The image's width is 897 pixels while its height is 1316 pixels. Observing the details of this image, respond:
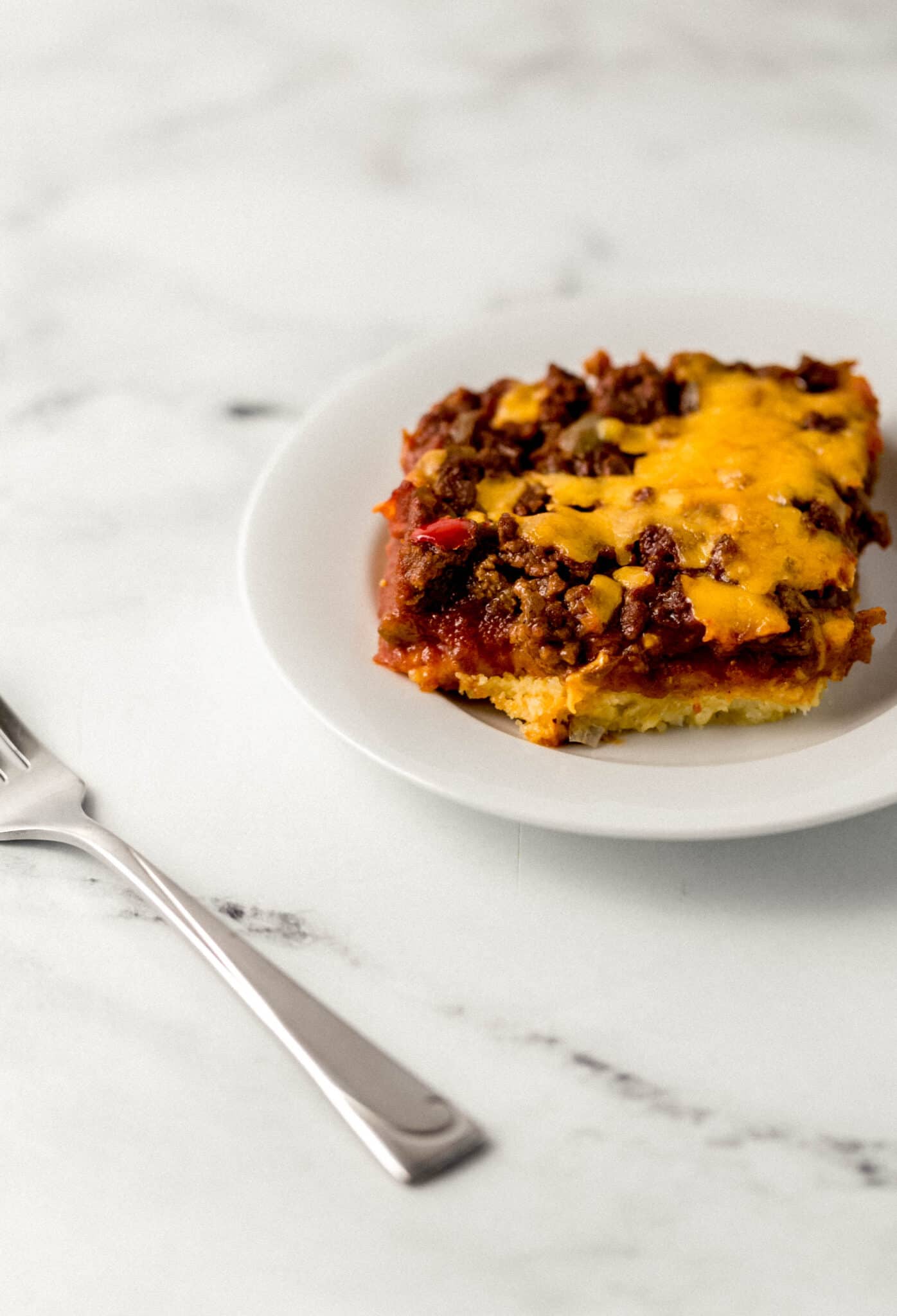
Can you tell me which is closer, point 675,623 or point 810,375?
point 675,623

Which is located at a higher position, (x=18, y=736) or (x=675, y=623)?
(x=675, y=623)

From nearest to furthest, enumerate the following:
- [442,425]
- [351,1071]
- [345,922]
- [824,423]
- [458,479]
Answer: [351,1071], [345,922], [458,479], [824,423], [442,425]

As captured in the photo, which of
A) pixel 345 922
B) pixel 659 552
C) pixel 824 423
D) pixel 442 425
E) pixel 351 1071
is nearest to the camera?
pixel 351 1071

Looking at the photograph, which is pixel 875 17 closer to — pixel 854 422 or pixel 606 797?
pixel 854 422

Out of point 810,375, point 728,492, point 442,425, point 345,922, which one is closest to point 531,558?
point 728,492

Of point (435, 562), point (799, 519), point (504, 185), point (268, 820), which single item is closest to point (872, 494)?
point (799, 519)

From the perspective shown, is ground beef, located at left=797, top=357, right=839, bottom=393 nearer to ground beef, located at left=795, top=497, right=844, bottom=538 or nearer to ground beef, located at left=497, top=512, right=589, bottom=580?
ground beef, located at left=795, top=497, right=844, bottom=538

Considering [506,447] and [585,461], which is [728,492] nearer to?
[585,461]
